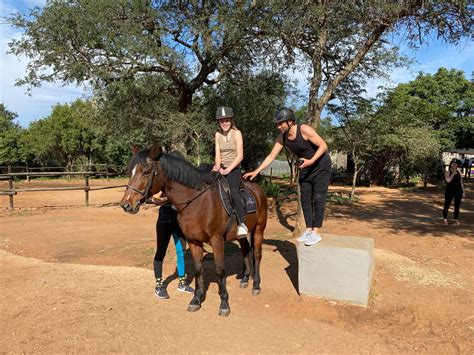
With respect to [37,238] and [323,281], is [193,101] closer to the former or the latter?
[37,238]

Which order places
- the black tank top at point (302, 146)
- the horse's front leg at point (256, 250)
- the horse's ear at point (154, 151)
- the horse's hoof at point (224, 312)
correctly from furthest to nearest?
1. the horse's front leg at point (256, 250)
2. the black tank top at point (302, 146)
3. the horse's hoof at point (224, 312)
4. the horse's ear at point (154, 151)

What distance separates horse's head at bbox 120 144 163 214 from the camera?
13.5ft

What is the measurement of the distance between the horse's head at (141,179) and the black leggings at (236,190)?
1003mm

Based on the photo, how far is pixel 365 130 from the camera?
19.8 meters

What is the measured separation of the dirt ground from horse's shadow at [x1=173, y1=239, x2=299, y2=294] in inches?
1.4

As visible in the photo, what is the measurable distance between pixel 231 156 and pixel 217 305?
6.64ft

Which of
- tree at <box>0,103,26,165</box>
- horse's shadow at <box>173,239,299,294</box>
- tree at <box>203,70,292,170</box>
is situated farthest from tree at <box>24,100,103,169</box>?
horse's shadow at <box>173,239,299,294</box>

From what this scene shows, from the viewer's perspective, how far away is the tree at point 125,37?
37.0ft

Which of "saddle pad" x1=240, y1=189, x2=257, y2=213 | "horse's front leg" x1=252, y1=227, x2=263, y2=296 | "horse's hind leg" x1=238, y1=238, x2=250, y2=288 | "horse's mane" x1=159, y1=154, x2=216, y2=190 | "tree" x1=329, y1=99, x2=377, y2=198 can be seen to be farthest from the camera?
"tree" x1=329, y1=99, x2=377, y2=198

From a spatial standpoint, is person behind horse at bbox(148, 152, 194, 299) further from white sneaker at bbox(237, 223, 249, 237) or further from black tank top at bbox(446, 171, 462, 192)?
black tank top at bbox(446, 171, 462, 192)

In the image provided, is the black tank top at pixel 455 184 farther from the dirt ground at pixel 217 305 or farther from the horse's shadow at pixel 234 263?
the horse's shadow at pixel 234 263

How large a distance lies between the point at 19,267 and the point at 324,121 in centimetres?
3117

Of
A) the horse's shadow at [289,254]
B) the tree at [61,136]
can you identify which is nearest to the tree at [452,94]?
the tree at [61,136]

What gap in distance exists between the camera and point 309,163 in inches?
188
